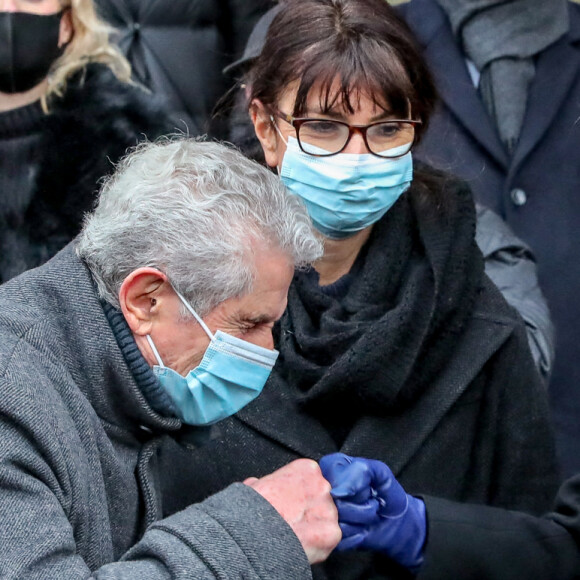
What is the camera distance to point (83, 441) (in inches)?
68.7

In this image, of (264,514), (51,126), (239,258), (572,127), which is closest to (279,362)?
(239,258)

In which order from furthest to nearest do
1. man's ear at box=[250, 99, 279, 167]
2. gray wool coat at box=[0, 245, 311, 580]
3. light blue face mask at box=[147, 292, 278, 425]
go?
man's ear at box=[250, 99, 279, 167] < light blue face mask at box=[147, 292, 278, 425] < gray wool coat at box=[0, 245, 311, 580]

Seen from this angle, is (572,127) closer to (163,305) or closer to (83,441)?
(163,305)

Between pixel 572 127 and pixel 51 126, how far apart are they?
157 cm

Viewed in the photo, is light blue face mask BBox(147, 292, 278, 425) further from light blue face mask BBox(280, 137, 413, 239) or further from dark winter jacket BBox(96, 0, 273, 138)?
dark winter jacket BBox(96, 0, 273, 138)

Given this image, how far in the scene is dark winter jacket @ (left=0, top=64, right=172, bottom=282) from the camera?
2.87 m

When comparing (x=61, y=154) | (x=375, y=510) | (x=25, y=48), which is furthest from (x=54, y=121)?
(x=375, y=510)

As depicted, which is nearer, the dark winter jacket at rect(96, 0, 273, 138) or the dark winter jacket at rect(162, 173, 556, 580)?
the dark winter jacket at rect(162, 173, 556, 580)

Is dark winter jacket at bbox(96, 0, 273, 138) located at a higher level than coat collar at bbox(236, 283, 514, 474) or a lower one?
higher

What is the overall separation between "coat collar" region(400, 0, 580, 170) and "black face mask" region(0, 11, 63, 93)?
1079 mm

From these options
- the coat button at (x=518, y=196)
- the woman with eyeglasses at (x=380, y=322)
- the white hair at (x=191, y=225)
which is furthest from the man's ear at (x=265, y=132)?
the coat button at (x=518, y=196)

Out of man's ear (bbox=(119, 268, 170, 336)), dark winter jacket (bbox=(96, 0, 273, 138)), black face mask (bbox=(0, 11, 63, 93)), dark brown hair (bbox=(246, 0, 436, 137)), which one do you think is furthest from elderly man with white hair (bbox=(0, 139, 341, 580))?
dark winter jacket (bbox=(96, 0, 273, 138))

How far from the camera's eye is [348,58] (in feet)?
7.57

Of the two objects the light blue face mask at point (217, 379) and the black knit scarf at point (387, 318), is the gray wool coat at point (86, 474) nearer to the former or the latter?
the light blue face mask at point (217, 379)
